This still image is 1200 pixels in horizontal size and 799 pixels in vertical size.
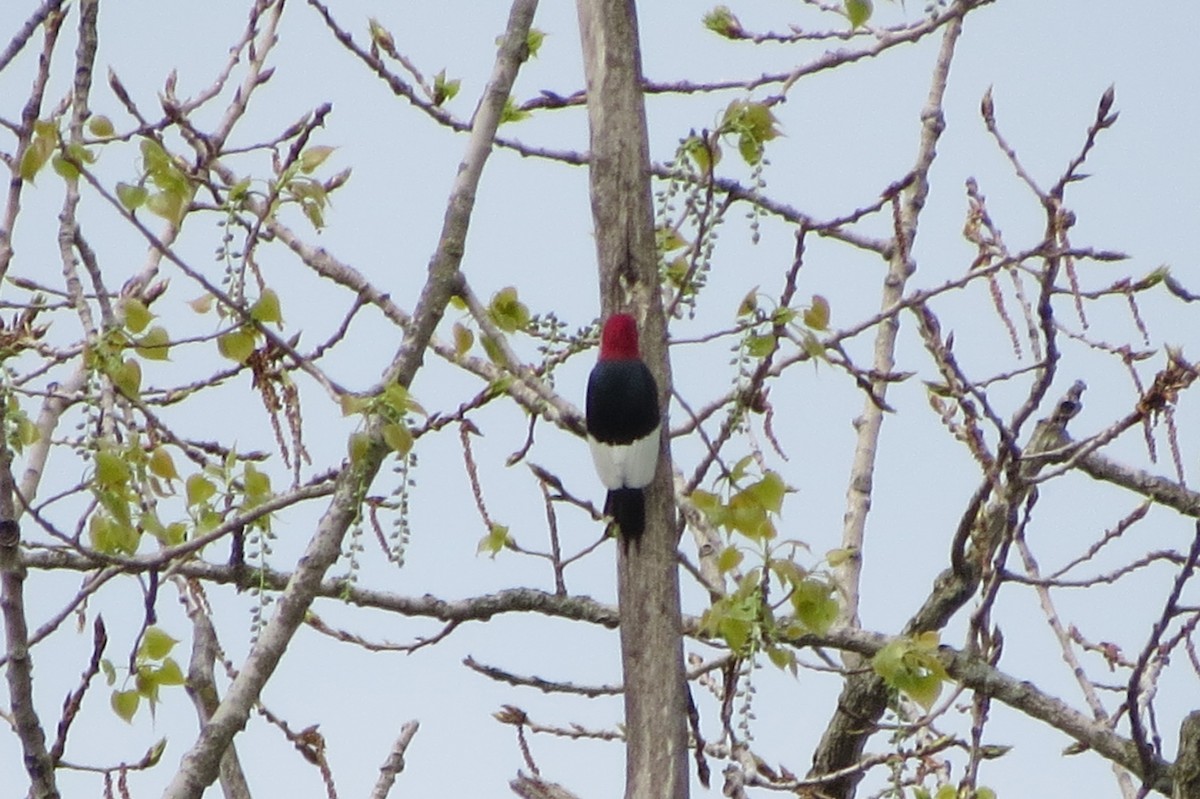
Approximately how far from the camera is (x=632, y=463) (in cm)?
310

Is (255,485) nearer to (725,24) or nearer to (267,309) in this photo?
(267,309)

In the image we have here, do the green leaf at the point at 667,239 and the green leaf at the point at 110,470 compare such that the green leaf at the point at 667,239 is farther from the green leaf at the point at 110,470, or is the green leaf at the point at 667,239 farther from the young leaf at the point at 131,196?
the green leaf at the point at 110,470

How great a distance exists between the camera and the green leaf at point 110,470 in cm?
266

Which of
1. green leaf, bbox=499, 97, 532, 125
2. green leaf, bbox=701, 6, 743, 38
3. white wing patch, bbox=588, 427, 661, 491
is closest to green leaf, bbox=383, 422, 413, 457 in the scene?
white wing patch, bbox=588, 427, 661, 491

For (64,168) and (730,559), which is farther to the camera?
(730,559)

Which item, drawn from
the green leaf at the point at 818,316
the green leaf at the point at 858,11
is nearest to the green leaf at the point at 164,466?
the green leaf at the point at 818,316

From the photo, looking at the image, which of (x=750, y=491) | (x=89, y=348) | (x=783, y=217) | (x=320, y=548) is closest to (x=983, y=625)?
(x=750, y=491)

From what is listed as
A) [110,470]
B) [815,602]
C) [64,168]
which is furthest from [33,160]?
[815,602]

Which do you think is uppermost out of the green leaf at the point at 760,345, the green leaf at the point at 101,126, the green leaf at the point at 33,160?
the green leaf at the point at 101,126

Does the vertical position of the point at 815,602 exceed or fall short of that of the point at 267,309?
it falls short

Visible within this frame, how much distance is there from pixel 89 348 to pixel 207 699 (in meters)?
0.73

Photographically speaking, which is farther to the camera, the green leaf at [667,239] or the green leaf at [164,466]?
the green leaf at [667,239]

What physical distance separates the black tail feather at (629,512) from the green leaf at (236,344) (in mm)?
754

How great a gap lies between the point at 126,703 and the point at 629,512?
98 cm
